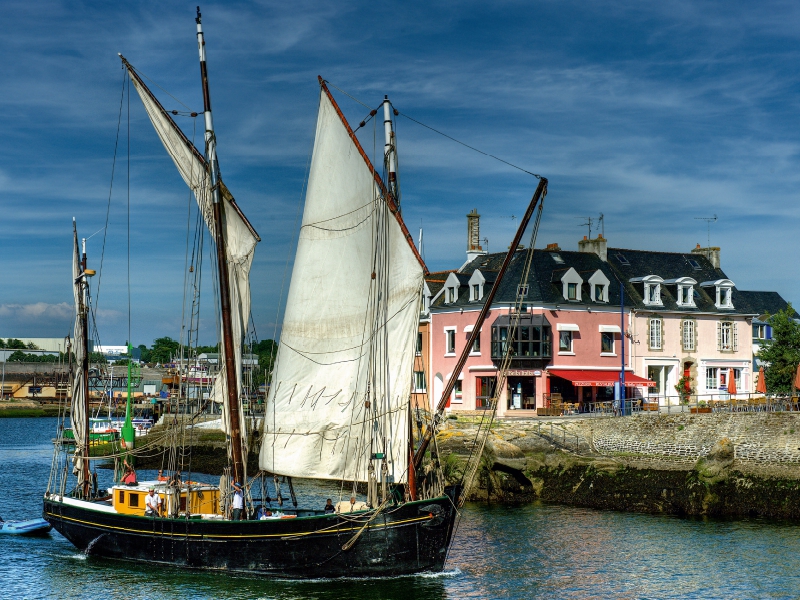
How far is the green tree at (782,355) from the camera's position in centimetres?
6350

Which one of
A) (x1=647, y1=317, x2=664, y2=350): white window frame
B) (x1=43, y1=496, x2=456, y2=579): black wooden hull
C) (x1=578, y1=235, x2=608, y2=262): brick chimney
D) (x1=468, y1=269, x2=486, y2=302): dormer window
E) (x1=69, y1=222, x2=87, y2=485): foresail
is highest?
(x1=578, y1=235, x2=608, y2=262): brick chimney

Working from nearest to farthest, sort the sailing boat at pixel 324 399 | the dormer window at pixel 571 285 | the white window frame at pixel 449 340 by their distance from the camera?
the sailing boat at pixel 324 399, the dormer window at pixel 571 285, the white window frame at pixel 449 340

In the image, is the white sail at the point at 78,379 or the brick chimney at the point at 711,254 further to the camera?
the brick chimney at the point at 711,254

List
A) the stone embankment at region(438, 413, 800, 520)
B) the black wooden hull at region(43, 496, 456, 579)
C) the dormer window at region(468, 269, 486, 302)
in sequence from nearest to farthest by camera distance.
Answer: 1. the black wooden hull at region(43, 496, 456, 579)
2. the stone embankment at region(438, 413, 800, 520)
3. the dormer window at region(468, 269, 486, 302)

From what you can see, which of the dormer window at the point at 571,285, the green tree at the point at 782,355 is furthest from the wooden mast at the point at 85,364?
the green tree at the point at 782,355

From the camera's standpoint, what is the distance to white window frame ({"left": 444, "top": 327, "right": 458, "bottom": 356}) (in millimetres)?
69688

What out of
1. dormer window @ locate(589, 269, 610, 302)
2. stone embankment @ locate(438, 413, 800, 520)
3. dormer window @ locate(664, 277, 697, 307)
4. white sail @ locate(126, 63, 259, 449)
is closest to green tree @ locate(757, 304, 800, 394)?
dormer window @ locate(664, 277, 697, 307)

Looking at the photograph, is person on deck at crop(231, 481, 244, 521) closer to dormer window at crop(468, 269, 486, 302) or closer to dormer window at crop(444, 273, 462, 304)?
dormer window at crop(468, 269, 486, 302)

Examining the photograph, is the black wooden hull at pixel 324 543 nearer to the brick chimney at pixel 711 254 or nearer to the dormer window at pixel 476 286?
the dormer window at pixel 476 286

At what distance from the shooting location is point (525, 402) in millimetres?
66000

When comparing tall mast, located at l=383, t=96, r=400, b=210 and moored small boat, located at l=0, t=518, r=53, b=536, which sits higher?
tall mast, located at l=383, t=96, r=400, b=210

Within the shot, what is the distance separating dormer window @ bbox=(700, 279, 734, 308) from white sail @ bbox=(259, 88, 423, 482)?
4583 centimetres

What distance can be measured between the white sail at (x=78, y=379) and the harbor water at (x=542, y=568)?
3.87 meters

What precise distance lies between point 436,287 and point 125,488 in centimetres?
4136
